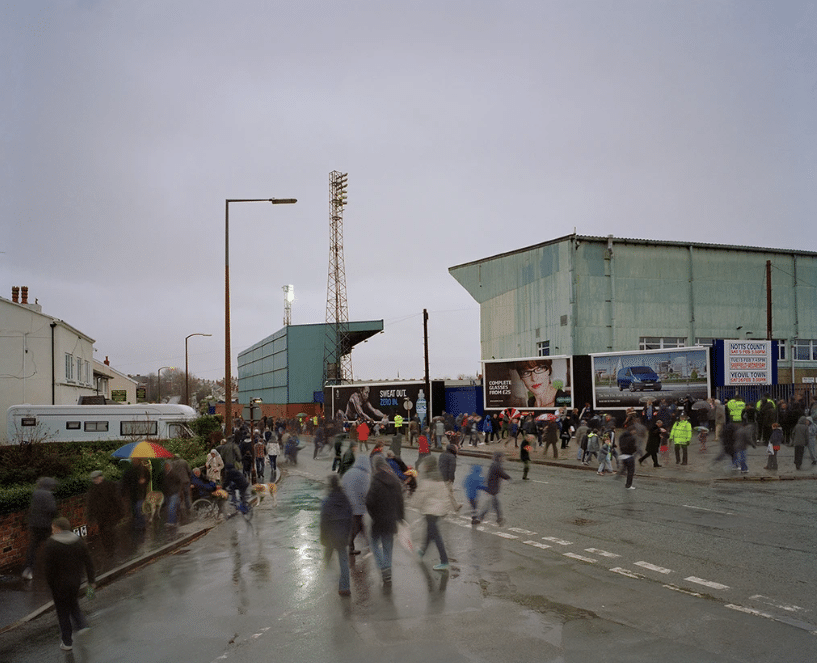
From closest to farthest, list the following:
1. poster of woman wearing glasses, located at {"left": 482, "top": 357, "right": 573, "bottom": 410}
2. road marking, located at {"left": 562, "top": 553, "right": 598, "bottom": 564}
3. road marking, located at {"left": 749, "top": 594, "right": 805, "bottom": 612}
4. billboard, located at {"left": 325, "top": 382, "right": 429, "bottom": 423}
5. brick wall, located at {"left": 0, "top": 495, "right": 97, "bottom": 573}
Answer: road marking, located at {"left": 749, "top": 594, "right": 805, "bottom": 612} < road marking, located at {"left": 562, "top": 553, "right": 598, "bottom": 564} < brick wall, located at {"left": 0, "top": 495, "right": 97, "bottom": 573} < poster of woman wearing glasses, located at {"left": 482, "top": 357, "right": 573, "bottom": 410} < billboard, located at {"left": 325, "top": 382, "right": 429, "bottom": 423}

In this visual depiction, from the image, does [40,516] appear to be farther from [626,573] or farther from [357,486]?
[626,573]

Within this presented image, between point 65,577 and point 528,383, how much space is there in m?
33.7

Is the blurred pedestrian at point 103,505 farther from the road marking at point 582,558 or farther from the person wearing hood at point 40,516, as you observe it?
the road marking at point 582,558

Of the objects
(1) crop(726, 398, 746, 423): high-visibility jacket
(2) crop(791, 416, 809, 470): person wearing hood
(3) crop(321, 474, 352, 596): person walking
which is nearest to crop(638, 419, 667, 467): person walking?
(2) crop(791, 416, 809, 470): person wearing hood

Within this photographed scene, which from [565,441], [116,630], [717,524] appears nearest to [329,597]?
[116,630]

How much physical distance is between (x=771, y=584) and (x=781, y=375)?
1680 inches

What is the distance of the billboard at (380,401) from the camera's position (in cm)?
4656

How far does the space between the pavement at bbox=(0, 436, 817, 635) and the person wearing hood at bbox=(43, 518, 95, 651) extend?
5.11 feet

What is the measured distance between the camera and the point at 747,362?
32.7 m

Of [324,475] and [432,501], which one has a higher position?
[432,501]

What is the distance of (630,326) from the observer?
144 ft

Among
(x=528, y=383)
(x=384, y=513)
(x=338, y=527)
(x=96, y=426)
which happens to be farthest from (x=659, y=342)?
(x=338, y=527)

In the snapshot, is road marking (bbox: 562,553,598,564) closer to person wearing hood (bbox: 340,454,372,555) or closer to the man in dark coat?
the man in dark coat

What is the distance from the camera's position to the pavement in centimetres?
953
